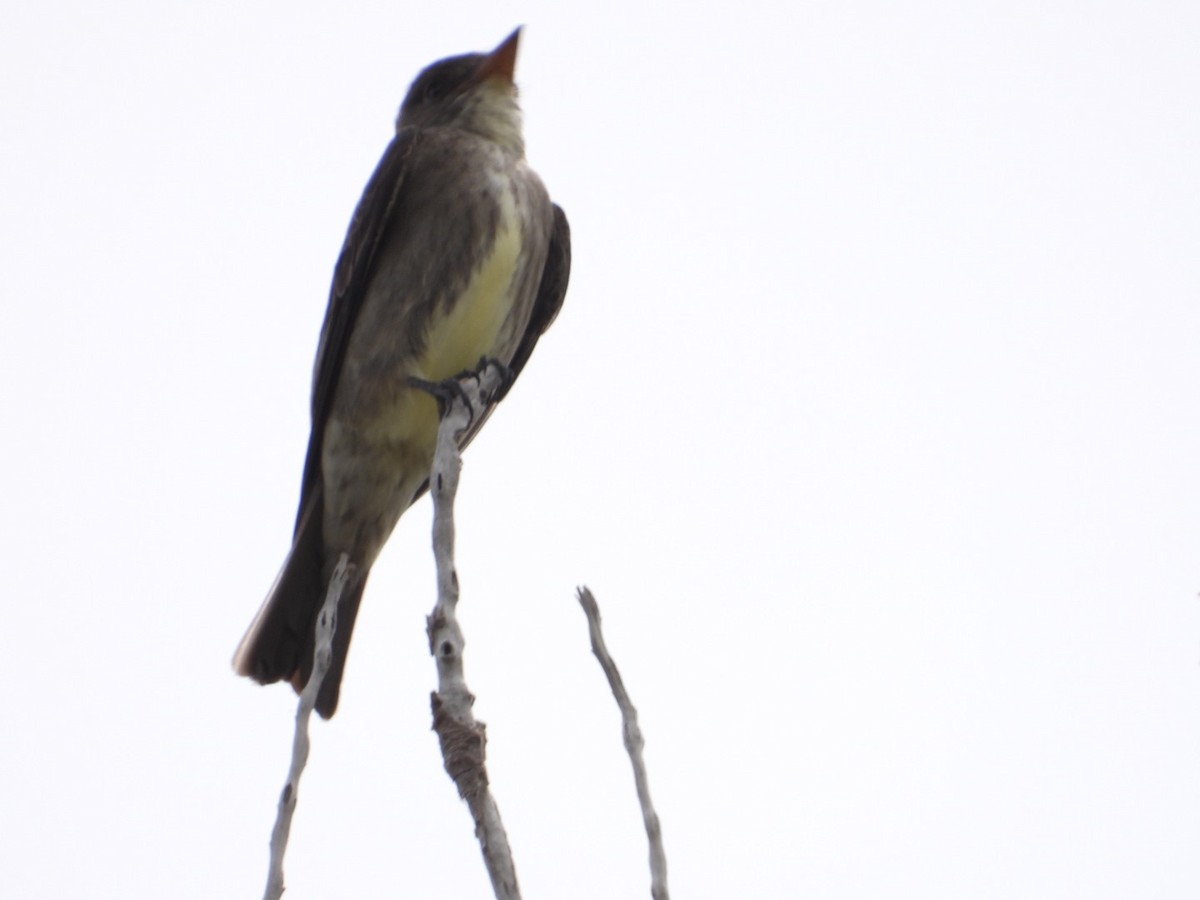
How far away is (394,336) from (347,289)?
1.30 feet

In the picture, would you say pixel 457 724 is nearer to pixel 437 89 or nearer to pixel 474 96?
pixel 474 96

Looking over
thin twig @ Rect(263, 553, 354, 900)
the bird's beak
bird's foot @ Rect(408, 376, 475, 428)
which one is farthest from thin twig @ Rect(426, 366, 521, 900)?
the bird's beak

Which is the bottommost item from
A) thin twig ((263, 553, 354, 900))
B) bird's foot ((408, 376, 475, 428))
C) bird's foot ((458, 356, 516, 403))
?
thin twig ((263, 553, 354, 900))

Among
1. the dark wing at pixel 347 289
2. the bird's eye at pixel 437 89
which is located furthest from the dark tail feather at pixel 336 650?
the bird's eye at pixel 437 89

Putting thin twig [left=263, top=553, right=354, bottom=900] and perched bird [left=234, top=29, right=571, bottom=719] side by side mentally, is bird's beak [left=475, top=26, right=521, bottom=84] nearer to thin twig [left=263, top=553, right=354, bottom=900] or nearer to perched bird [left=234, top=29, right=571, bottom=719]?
perched bird [left=234, top=29, right=571, bottom=719]

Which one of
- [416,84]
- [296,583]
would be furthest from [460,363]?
[416,84]

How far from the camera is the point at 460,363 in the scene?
5762 millimetres

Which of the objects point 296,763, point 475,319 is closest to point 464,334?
point 475,319

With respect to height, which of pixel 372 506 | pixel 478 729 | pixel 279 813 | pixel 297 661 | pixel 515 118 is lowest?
pixel 279 813

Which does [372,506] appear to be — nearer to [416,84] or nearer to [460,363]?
[460,363]

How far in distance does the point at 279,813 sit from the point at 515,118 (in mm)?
4281

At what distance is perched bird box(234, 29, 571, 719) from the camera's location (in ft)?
18.8

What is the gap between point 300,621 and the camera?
582cm

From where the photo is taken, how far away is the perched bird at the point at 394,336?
18.8 ft
